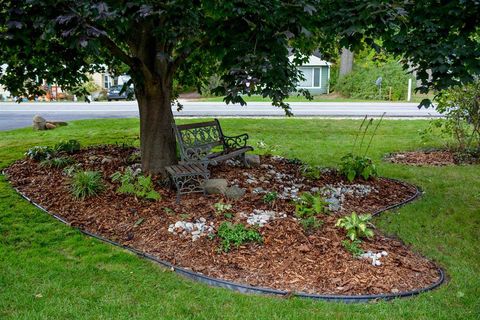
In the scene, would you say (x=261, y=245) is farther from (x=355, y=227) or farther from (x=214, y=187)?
(x=214, y=187)

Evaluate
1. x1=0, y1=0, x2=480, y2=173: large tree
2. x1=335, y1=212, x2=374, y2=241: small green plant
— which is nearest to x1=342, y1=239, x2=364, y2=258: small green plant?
x1=335, y1=212, x2=374, y2=241: small green plant

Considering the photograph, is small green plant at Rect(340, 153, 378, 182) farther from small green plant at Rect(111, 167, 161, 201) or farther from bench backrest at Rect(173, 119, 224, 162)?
small green plant at Rect(111, 167, 161, 201)

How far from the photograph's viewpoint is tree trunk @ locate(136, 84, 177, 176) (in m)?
6.42

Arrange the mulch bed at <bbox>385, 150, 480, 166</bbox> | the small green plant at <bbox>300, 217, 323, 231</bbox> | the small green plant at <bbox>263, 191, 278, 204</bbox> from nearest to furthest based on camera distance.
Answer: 1. the small green plant at <bbox>300, 217, 323, 231</bbox>
2. the small green plant at <bbox>263, 191, 278, 204</bbox>
3. the mulch bed at <bbox>385, 150, 480, 166</bbox>

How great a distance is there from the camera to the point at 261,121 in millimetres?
14094

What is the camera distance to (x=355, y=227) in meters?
4.54

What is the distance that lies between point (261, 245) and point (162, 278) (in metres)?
0.99

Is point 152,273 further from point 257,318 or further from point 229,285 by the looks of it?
point 257,318

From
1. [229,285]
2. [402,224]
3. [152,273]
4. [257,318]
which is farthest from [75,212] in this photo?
[402,224]

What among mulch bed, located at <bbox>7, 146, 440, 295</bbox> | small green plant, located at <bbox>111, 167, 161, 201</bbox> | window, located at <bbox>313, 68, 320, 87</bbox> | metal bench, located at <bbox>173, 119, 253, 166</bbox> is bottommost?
Result: mulch bed, located at <bbox>7, 146, 440, 295</bbox>

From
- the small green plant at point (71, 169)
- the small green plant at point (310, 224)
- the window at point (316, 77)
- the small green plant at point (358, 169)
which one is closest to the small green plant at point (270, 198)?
the small green plant at point (310, 224)

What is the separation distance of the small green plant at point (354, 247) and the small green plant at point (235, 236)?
0.79 m

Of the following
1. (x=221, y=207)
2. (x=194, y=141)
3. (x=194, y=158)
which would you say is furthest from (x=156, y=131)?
(x=221, y=207)

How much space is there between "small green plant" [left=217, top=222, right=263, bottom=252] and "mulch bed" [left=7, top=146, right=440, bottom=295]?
63 mm
